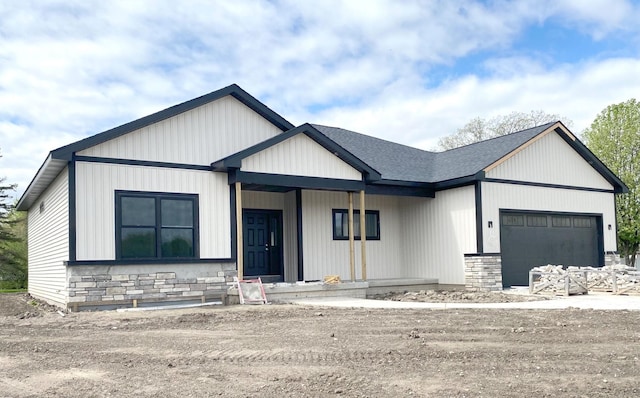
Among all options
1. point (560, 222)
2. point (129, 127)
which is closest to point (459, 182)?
point (560, 222)

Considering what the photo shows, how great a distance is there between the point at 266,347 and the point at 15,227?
32.2 meters

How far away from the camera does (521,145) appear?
1766cm

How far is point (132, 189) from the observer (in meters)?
13.1

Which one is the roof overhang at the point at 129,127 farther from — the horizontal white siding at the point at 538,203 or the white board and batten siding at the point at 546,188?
the white board and batten siding at the point at 546,188

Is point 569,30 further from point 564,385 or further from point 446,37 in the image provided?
point 564,385

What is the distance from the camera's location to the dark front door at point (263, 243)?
16.6 metres

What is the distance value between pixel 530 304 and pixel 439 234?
5.53 meters

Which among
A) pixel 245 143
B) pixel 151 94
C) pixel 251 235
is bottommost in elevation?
pixel 251 235

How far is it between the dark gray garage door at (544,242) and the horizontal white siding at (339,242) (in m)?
3.25

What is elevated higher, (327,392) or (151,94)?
(151,94)

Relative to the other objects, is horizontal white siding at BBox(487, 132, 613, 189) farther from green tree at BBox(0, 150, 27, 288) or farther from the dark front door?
green tree at BBox(0, 150, 27, 288)

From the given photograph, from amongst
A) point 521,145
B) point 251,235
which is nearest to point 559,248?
point 521,145

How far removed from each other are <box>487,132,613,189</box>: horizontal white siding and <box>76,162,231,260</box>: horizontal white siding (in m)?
7.72

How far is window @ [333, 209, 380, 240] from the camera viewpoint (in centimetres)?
1745
